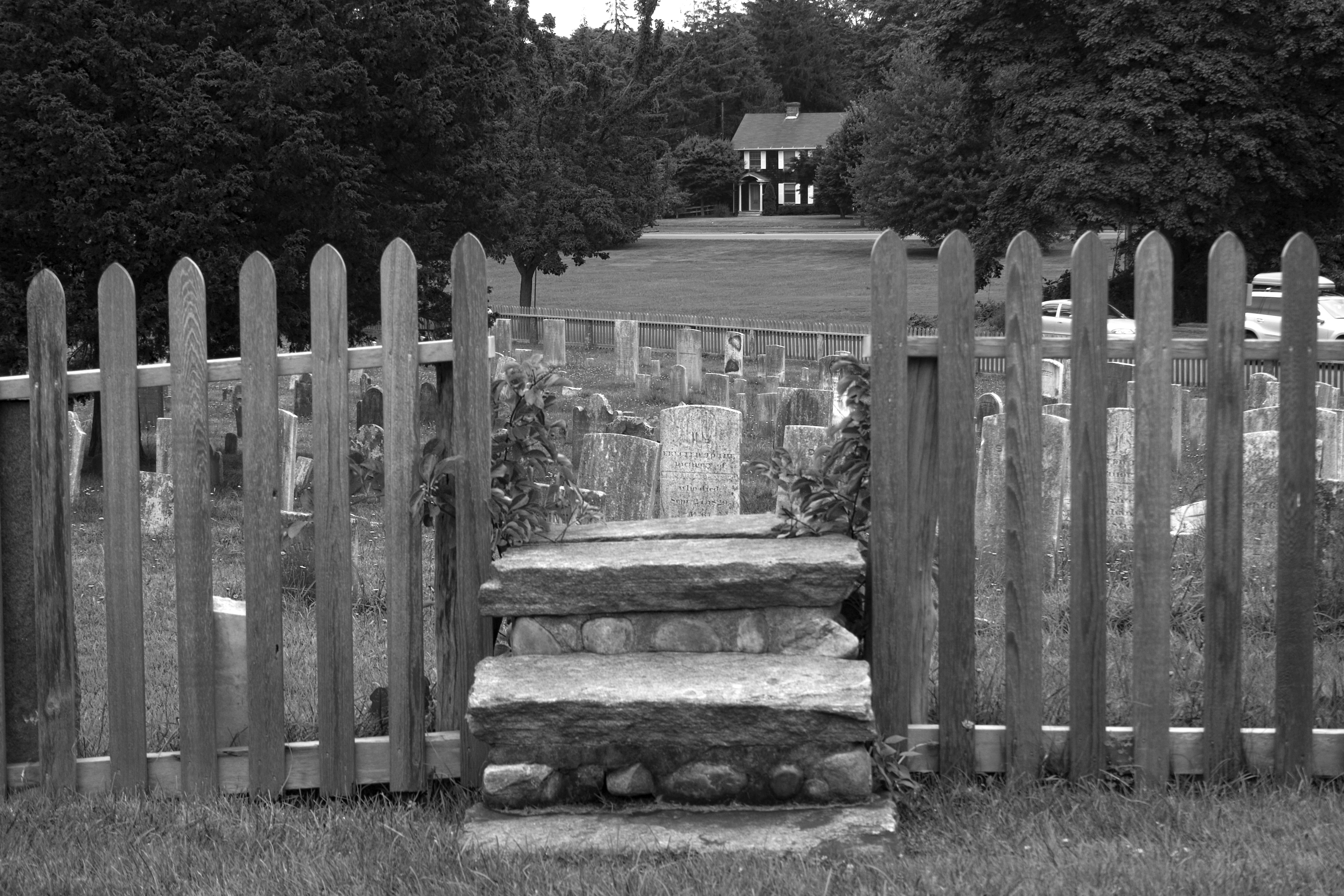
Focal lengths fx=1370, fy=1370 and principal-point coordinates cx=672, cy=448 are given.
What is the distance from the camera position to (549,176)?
4469cm

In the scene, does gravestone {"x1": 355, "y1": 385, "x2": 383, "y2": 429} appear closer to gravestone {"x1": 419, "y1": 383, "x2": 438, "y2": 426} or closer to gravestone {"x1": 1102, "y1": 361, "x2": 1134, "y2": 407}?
gravestone {"x1": 419, "y1": 383, "x2": 438, "y2": 426}

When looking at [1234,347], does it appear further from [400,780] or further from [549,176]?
[549,176]

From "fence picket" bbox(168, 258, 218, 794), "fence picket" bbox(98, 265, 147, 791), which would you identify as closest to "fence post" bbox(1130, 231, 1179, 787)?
"fence picket" bbox(168, 258, 218, 794)

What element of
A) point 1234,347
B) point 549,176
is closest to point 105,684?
point 1234,347

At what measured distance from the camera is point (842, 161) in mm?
77375

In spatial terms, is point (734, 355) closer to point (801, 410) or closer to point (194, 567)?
point (801, 410)

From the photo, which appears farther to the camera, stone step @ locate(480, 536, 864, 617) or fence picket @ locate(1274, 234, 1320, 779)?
fence picket @ locate(1274, 234, 1320, 779)

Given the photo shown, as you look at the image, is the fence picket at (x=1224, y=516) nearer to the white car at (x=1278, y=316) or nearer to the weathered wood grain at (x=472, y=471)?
the weathered wood grain at (x=472, y=471)

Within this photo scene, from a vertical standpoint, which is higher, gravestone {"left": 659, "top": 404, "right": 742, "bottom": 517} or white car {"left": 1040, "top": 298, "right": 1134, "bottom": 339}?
white car {"left": 1040, "top": 298, "right": 1134, "bottom": 339}

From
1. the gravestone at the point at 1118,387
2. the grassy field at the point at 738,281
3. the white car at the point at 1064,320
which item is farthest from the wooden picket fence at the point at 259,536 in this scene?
the grassy field at the point at 738,281

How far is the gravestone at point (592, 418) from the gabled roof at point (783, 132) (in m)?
82.7

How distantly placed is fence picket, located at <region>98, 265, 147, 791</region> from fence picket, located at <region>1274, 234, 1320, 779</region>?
360cm

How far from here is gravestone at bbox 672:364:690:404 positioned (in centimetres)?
2241

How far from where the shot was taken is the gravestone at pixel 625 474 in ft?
32.5
